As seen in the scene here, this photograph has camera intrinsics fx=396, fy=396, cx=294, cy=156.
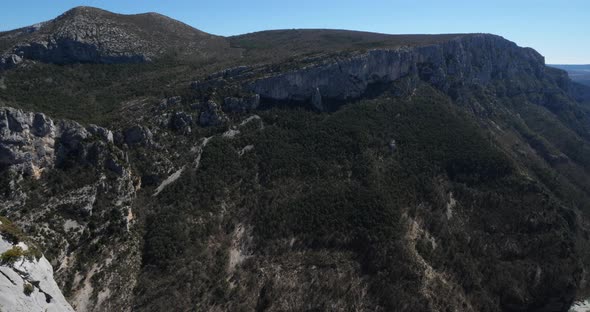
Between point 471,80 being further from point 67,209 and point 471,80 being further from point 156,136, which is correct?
point 67,209

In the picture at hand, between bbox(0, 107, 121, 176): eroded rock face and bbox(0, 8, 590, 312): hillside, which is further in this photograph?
bbox(0, 8, 590, 312): hillside

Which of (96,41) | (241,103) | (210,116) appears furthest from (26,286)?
(96,41)

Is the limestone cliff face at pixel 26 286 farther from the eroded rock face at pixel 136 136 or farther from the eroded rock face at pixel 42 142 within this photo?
the eroded rock face at pixel 136 136

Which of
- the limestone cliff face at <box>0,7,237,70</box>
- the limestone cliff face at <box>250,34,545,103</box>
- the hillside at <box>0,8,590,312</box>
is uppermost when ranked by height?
the limestone cliff face at <box>0,7,237,70</box>

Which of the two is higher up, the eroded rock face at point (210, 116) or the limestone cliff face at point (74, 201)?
the eroded rock face at point (210, 116)

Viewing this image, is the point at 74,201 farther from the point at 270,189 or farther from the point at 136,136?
the point at 270,189

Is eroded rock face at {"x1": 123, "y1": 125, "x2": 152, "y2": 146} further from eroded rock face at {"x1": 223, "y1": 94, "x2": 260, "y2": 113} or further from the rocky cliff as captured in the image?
the rocky cliff

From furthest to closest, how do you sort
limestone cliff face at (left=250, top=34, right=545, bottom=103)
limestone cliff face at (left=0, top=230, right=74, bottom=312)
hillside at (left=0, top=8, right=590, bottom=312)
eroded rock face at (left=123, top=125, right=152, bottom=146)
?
limestone cliff face at (left=250, top=34, right=545, bottom=103)
eroded rock face at (left=123, top=125, right=152, bottom=146)
hillside at (left=0, top=8, right=590, bottom=312)
limestone cliff face at (left=0, top=230, right=74, bottom=312)

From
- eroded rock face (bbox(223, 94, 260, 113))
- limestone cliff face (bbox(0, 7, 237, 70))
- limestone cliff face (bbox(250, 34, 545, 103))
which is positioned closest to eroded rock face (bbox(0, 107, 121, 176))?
eroded rock face (bbox(223, 94, 260, 113))

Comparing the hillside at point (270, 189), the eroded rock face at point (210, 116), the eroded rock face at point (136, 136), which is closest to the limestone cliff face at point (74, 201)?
the hillside at point (270, 189)
